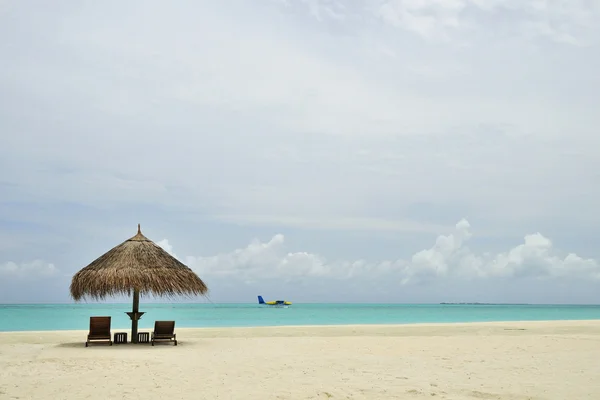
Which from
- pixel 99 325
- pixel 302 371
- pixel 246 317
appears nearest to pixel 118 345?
pixel 99 325

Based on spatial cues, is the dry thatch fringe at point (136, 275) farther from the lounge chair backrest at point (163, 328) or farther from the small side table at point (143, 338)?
the small side table at point (143, 338)

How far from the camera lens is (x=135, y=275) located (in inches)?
507

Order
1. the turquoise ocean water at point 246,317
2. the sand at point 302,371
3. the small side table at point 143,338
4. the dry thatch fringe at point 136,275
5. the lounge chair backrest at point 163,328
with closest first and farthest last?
the sand at point 302,371, the dry thatch fringe at point 136,275, the lounge chair backrest at point 163,328, the small side table at point 143,338, the turquoise ocean water at point 246,317

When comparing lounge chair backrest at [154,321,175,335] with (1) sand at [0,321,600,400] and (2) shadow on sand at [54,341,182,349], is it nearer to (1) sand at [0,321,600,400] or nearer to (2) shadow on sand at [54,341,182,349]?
(2) shadow on sand at [54,341,182,349]

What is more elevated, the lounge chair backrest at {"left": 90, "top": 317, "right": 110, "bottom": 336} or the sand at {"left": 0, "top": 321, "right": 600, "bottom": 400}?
the lounge chair backrest at {"left": 90, "top": 317, "right": 110, "bottom": 336}

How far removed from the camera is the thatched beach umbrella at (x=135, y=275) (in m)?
12.9

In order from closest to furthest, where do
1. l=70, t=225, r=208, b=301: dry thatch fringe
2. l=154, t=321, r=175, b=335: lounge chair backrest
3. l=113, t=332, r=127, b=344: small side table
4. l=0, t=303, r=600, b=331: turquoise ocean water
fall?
l=70, t=225, r=208, b=301: dry thatch fringe, l=154, t=321, r=175, b=335: lounge chair backrest, l=113, t=332, r=127, b=344: small side table, l=0, t=303, r=600, b=331: turquoise ocean water

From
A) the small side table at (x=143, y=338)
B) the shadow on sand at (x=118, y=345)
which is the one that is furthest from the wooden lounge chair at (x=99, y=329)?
the small side table at (x=143, y=338)

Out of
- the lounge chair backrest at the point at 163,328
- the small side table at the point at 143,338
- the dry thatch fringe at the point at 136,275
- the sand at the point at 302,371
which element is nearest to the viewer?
the sand at the point at 302,371

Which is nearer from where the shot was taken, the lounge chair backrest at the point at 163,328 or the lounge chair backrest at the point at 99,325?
the lounge chair backrest at the point at 99,325

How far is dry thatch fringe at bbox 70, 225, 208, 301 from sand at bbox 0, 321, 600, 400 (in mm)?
1188

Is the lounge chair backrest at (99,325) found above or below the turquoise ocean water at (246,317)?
above

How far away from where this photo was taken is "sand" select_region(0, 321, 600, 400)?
752cm

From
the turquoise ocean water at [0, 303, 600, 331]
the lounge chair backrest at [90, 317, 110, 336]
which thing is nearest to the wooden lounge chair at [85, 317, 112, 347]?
the lounge chair backrest at [90, 317, 110, 336]
